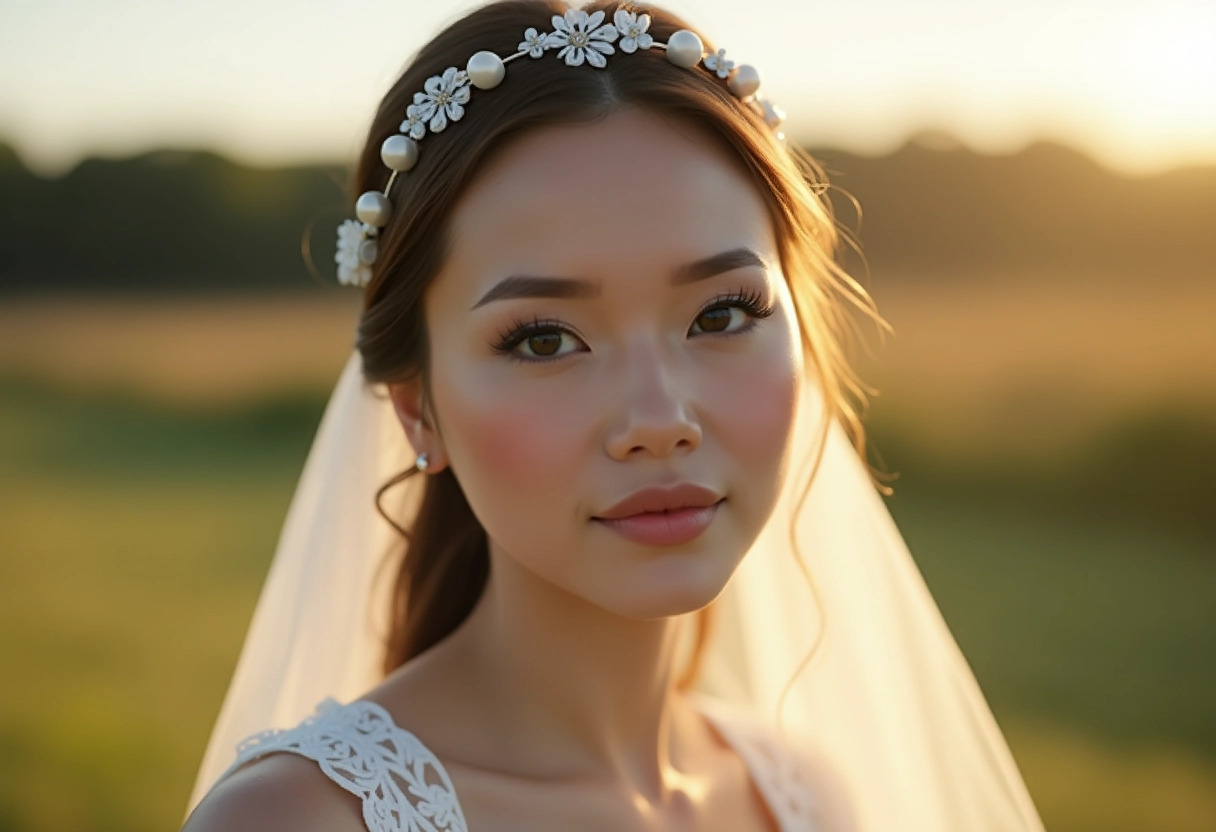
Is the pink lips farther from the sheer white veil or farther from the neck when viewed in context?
the sheer white veil

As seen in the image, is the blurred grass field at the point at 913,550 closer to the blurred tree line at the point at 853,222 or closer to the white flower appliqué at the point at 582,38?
the blurred tree line at the point at 853,222

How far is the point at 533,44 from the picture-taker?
179 cm

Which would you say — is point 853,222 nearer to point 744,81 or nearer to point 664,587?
point 744,81

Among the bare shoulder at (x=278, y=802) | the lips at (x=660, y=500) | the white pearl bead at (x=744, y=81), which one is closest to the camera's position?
the bare shoulder at (x=278, y=802)

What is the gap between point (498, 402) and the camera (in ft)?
5.43

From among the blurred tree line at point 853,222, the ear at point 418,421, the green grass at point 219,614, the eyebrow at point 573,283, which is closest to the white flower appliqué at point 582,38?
the eyebrow at point 573,283

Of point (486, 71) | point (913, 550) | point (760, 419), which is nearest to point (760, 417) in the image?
point (760, 419)

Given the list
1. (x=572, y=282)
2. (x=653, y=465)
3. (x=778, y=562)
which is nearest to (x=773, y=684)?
(x=778, y=562)

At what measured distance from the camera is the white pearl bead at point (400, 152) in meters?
1.84

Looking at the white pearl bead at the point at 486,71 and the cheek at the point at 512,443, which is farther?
the white pearl bead at the point at 486,71

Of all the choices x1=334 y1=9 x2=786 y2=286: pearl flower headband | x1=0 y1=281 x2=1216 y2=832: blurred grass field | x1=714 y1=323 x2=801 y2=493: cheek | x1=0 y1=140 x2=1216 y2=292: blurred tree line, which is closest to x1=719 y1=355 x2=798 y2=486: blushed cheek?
x1=714 y1=323 x2=801 y2=493: cheek

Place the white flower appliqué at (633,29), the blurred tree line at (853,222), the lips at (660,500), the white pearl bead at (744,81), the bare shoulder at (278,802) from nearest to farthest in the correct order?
the bare shoulder at (278,802) < the lips at (660,500) < the white flower appliqué at (633,29) < the white pearl bead at (744,81) < the blurred tree line at (853,222)

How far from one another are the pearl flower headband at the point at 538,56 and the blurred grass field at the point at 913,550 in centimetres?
322

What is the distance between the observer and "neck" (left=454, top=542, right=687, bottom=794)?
189 centimetres
